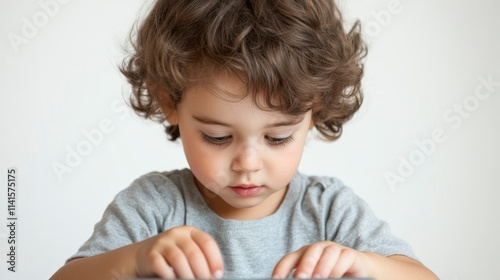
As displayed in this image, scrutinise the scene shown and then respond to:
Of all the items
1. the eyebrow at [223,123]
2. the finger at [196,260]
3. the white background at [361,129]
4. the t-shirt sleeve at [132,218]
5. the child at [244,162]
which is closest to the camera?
the finger at [196,260]

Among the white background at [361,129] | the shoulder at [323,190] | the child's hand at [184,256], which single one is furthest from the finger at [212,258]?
the white background at [361,129]

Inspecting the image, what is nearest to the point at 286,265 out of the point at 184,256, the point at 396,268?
the point at 184,256

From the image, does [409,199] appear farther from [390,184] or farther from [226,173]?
[226,173]

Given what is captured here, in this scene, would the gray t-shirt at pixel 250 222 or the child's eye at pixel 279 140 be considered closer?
the child's eye at pixel 279 140

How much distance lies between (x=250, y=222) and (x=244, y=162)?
9.6 inches

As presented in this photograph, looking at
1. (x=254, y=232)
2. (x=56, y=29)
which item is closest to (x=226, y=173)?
(x=254, y=232)

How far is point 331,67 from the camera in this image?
54.6 inches

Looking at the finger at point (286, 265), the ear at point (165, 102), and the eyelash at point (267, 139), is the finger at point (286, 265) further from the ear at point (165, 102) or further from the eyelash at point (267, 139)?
the ear at point (165, 102)

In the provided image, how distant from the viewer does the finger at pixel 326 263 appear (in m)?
1.05

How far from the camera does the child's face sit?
1.22 meters

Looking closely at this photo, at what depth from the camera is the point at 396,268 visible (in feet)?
4.02

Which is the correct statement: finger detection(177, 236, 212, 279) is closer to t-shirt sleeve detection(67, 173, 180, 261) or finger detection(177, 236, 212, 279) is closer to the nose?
the nose

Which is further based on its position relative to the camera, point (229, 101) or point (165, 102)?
point (165, 102)

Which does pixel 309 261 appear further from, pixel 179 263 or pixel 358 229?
pixel 358 229
